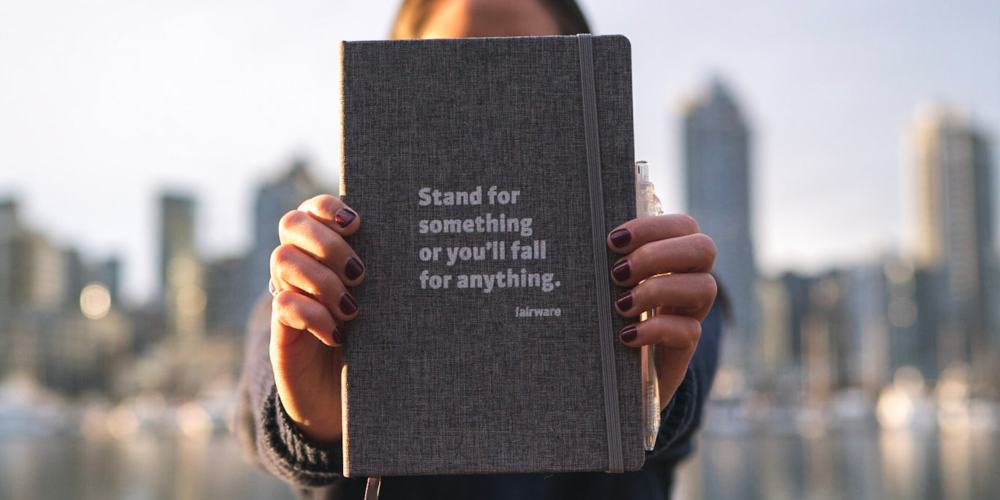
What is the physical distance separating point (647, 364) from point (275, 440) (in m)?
0.71

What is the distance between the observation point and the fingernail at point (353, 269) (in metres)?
1.36

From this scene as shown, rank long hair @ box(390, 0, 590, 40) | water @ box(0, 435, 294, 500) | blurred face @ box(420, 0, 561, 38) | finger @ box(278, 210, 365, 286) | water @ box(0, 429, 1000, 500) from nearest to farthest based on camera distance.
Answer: finger @ box(278, 210, 365, 286), blurred face @ box(420, 0, 561, 38), long hair @ box(390, 0, 590, 40), water @ box(0, 429, 1000, 500), water @ box(0, 435, 294, 500)

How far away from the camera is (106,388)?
71.5 meters

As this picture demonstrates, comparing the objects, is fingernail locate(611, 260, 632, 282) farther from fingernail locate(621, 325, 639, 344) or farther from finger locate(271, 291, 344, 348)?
finger locate(271, 291, 344, 348)

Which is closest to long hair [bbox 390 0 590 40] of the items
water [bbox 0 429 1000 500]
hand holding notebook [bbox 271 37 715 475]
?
hand holding notebook [bbox 271 37 715 475]

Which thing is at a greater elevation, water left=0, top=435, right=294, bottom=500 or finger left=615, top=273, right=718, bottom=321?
finger left=615, top=273, right=718, bottom=321

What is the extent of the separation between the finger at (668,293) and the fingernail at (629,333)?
0.07ft

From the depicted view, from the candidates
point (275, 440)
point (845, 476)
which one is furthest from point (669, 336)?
point (845, 476)

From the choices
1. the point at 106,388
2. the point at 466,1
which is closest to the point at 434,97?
the point at 466,1

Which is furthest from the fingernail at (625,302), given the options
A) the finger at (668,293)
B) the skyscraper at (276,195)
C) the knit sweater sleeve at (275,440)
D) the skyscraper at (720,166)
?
the skyscraper at (720,166)

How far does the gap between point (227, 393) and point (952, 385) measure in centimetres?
4912

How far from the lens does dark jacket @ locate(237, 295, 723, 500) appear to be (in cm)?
163

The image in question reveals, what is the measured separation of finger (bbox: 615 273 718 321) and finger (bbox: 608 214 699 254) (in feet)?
0.20

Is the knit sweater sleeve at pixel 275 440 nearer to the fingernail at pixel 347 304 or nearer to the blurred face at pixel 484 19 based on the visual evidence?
the fingernail at pixel 347 304
